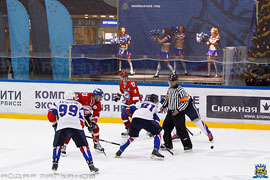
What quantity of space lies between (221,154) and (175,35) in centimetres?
737

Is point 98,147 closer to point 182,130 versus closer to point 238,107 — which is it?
point 182,130

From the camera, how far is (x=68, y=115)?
7.62m

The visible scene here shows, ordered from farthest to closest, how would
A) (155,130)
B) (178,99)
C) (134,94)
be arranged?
(134,94)
(178,99)
(155,130)

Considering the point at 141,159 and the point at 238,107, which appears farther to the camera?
the point at 238,107

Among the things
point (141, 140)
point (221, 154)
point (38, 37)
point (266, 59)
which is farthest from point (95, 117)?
point (38, 37)

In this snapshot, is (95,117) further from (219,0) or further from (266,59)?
(219,0)

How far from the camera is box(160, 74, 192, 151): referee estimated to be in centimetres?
962

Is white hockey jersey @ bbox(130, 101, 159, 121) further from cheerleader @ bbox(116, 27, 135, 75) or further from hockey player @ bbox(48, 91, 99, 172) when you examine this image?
cheerleader @ bbox(116, 27, 135, 75)

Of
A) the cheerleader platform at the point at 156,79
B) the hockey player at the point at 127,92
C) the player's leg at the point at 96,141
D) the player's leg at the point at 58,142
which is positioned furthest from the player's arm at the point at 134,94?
the player's leg at the point at 58,142

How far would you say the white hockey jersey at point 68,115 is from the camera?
25.0ft

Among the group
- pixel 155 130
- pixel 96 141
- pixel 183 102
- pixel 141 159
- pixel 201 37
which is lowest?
pixel 141 159

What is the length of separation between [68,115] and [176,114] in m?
2.59

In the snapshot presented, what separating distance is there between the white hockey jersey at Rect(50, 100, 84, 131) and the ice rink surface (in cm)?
69

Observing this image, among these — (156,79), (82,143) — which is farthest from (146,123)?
(156,79)
